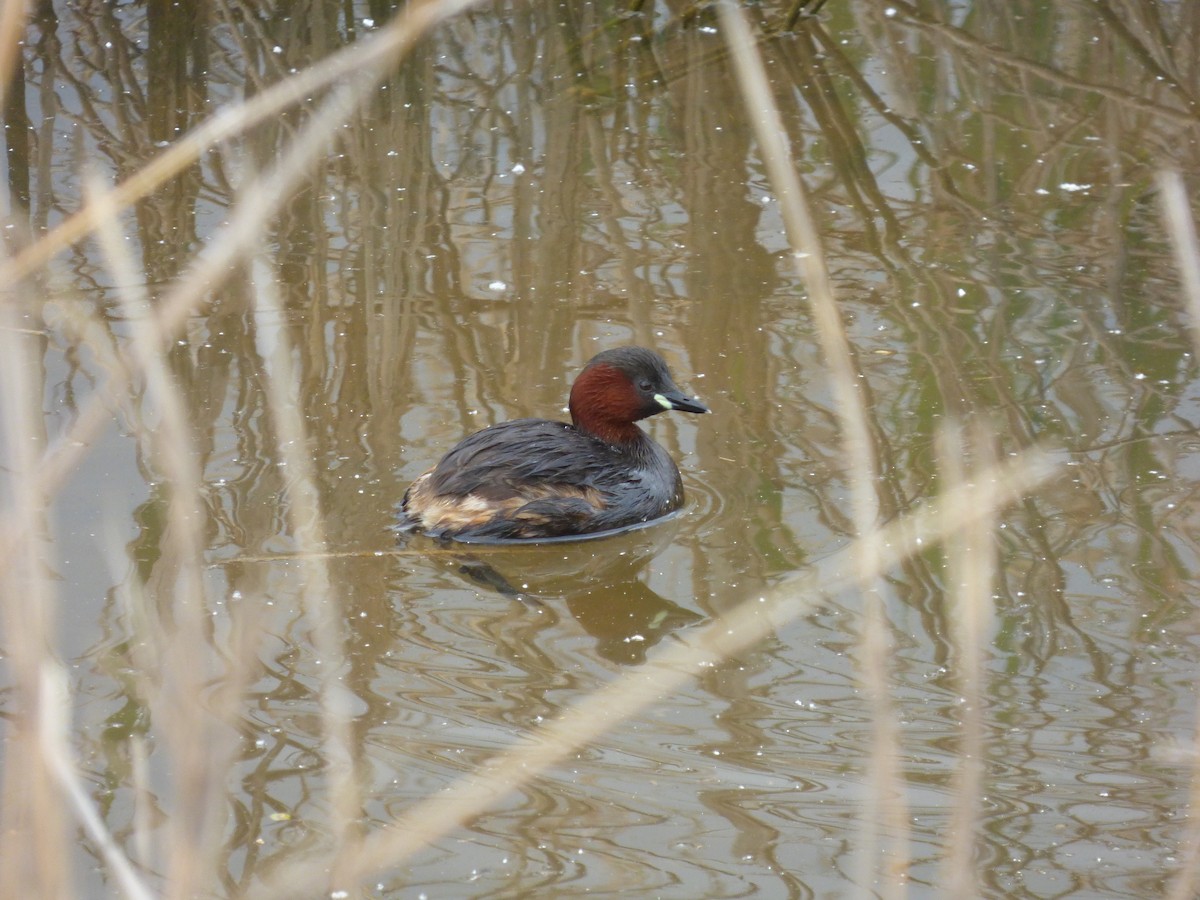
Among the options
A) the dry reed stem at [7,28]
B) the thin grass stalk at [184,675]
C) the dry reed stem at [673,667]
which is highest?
the dry reed stem at [7,28]

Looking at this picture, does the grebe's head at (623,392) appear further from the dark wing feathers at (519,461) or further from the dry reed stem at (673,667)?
the dry reed stem at (673,667)

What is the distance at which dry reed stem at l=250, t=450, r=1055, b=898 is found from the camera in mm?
2955

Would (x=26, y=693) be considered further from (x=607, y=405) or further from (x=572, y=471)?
(x=607, y=405)

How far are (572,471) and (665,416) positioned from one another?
0.75 m

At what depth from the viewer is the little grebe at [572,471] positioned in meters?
4.43

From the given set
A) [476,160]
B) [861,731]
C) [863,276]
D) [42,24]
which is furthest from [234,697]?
[42,24]

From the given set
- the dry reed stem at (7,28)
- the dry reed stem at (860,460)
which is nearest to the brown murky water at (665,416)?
the dry reed stem at (7,28)

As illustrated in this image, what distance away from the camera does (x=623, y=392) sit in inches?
189

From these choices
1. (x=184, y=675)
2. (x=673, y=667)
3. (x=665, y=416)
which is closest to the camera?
(x=184, y=675)

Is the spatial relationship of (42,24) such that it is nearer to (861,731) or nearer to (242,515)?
(242,515)

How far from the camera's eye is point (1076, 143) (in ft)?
22.4

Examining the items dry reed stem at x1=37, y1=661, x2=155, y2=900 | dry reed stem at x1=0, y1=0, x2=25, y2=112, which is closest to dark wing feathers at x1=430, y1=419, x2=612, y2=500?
dry reed stem at x1=37, y1=661, x2=155, y2=900

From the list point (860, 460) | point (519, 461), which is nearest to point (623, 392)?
point (519, 461)

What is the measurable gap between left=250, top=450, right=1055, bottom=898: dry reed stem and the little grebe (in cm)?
71
